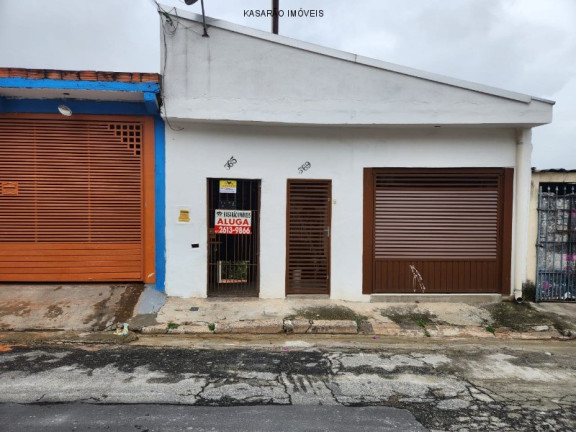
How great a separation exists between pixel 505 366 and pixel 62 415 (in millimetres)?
4947

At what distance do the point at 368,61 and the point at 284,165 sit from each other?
2372mm

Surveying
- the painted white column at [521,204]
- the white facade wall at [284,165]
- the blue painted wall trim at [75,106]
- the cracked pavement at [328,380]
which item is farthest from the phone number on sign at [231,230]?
the painted white column at [521,204]

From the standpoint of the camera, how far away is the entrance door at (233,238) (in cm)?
759

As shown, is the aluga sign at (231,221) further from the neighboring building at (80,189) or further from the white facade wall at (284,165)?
the neighboring building at (80,189)

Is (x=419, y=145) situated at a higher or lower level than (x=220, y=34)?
lower

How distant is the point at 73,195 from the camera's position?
738 cm

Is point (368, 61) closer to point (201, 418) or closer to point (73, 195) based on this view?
point (73, 195)

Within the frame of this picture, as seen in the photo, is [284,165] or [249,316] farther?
[284,165]

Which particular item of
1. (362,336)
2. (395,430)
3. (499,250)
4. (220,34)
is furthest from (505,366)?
(220,34)

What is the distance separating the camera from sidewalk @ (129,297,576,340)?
6.34 metres

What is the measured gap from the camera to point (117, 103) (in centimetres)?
735

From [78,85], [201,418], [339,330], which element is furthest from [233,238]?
[201,418]

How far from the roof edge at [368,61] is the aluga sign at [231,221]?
10.3 feet

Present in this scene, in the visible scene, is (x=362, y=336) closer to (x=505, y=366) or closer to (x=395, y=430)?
(x=505, y=366)
